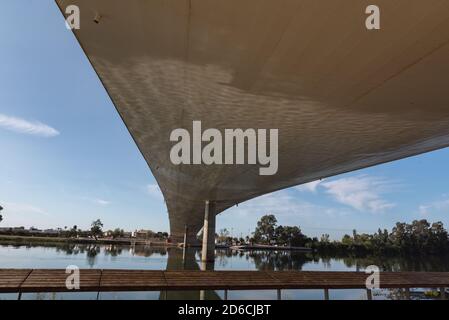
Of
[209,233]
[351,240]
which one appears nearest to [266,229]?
[351,240]

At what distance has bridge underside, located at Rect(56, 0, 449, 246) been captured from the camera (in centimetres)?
525

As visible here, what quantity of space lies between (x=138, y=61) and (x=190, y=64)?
105 cm

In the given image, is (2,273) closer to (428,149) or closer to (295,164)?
(295,164)

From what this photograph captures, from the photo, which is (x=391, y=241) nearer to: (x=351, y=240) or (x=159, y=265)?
(x=351, y=240)

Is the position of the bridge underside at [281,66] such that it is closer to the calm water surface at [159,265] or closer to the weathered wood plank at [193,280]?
the weathered wood plank at [193,280]

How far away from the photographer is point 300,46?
6141mm

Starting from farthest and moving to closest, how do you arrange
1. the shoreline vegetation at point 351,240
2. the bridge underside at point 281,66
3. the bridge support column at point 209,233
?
the shoreline vegetation at point 351,240, the bridge support column at point 209,233, the bridge underside at point 281,66

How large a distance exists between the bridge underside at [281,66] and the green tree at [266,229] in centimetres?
10642

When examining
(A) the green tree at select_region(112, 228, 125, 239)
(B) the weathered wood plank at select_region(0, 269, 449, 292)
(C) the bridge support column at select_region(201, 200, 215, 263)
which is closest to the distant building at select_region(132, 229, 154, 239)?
(A) the green tree at select_region(112, 228, 125, 239)

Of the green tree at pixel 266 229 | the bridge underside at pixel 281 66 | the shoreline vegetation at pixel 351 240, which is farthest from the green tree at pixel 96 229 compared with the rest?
the bridge underside at pixel 281 66

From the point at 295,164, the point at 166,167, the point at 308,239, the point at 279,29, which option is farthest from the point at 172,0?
the point at 308,239

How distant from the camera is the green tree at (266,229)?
115812 millimetres

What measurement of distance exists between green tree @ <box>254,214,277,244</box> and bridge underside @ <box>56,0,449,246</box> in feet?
349

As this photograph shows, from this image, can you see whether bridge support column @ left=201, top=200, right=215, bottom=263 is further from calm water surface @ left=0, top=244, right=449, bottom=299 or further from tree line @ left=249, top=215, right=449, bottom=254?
tree line @ left=249, top=215, right=449, bottom=254
